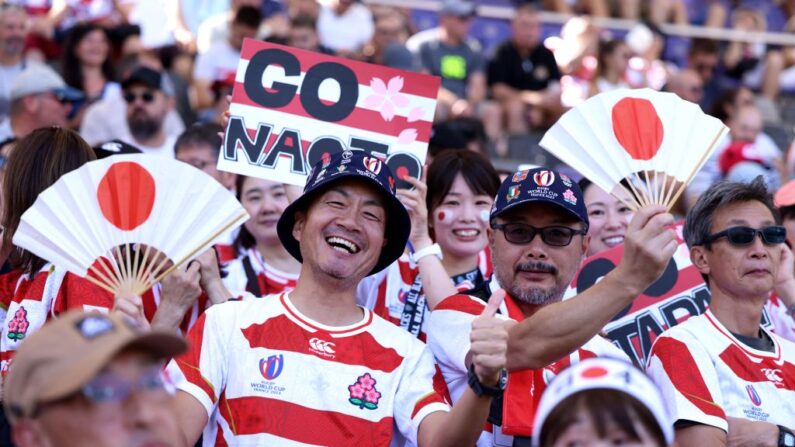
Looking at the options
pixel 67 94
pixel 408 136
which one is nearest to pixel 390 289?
pixel 408 136

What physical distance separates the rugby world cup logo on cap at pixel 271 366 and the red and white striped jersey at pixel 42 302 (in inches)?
28.6

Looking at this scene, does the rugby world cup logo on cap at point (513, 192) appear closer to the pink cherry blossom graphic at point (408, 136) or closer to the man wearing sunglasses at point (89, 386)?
the pink cherry blossom graphic at point (408, 136)

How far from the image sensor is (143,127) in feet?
30.6

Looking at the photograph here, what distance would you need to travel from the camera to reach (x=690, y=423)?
5074mm

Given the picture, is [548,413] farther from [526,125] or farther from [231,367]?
A: [526,125]

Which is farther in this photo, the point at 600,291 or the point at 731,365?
the point at 731,365

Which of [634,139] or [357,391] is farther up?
[634,139]

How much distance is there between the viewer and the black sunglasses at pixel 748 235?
5.57m

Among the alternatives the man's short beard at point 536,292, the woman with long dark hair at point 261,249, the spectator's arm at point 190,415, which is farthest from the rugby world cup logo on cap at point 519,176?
the woman with long dark hair at point 261,249

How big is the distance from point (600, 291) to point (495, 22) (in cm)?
1129

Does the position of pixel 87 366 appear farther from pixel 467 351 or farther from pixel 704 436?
pixel 704 436

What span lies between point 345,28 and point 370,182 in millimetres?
8506

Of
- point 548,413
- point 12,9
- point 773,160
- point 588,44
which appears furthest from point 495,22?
point 548,413

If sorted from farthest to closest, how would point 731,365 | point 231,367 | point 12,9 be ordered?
1. point 12,9
2. point 731,365
3. point 231,367
